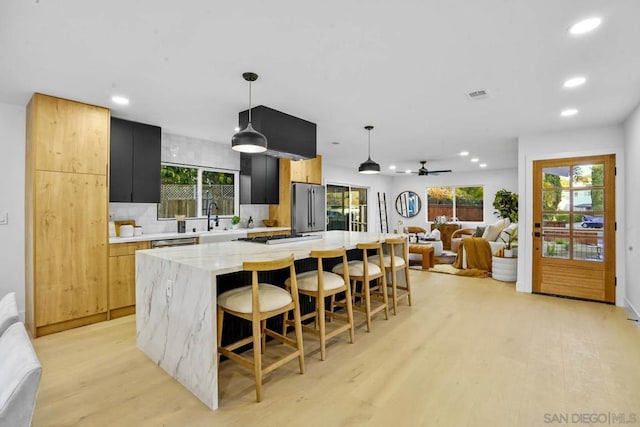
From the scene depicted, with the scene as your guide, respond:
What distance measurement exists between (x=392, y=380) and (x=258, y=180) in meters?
4.24

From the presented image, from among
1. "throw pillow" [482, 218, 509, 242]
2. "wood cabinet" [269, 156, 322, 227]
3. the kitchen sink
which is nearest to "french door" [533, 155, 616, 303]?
"throw pillow" [482, 218, 509, 242]

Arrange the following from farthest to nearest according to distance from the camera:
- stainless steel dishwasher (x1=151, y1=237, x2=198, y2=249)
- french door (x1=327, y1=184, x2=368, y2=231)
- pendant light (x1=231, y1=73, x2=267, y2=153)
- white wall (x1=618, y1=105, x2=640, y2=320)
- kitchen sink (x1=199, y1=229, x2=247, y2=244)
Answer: french door (x1=327, y1=184, x2=368, y2=231) → kitchen sink (x1=199, y1=229, x2=247, y2=244) → stainless steel dishwasher (x1=151, y1=237, x2=198, y2=249) → white wall (x1=618, y1=105, x2=640, y2=320) → pendant light (x1=231, y1=73, x2=267, y2=153)

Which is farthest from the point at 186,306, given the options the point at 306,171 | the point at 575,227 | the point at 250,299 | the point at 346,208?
the point at 346,208

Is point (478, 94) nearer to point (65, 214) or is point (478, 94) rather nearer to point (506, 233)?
point (506, 233)

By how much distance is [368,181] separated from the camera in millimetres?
10305

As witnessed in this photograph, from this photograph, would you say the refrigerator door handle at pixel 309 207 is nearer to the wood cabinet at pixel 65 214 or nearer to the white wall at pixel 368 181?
the white wall at pixel 368 181

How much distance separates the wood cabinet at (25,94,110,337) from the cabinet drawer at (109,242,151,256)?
83 mm

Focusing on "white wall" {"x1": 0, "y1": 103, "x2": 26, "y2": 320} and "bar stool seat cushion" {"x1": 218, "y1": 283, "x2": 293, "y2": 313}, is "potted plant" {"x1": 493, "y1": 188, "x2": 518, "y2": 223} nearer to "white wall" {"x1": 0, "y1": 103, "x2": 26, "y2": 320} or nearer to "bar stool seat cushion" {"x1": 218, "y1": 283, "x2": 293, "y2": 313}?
"bar stool seat cushion" {"x1": 218, "y1": 283, "x2": 293, "y2": 313}

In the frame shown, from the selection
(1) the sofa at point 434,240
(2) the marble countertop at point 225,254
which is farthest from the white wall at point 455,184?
(2) the marble countertop at point 225,254

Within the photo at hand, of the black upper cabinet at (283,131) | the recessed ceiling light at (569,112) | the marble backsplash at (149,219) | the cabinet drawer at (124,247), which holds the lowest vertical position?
the cabinet drawer at (124,247)

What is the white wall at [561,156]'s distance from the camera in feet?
14.1

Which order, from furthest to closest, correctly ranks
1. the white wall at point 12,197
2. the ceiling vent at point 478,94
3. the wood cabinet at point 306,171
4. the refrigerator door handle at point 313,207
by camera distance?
the refrigerator door handle at point 313,207, the wood cabinet at point 306,171, the white wall at point 12,197, the ceiling vent at point 478,94

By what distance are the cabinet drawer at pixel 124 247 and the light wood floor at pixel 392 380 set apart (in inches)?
31.5

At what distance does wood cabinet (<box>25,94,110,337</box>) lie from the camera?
331 cm
